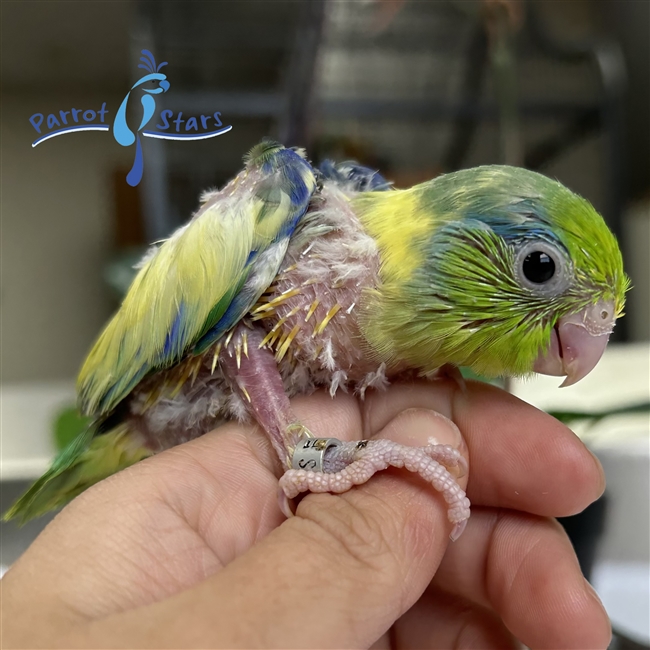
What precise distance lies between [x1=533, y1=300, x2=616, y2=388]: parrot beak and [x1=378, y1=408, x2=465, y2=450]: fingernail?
0.14 meters

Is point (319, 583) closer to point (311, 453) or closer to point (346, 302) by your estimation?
point (311, 453)

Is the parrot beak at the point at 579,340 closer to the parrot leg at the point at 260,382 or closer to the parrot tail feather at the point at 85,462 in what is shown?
the parrot leg at the point at 260,382

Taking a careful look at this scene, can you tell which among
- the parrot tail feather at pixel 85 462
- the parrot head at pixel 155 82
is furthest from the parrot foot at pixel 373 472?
the parrot head at pixel 155 82

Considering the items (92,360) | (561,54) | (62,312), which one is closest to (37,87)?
(92,360)

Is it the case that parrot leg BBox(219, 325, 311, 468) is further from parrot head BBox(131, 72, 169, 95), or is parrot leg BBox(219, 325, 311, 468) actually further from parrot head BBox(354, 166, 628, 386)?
parrot head BBox(131, 72, 169, 95)

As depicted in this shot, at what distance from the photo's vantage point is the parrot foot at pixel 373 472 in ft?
1.89

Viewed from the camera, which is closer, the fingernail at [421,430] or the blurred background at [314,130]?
the fingernail at [421,430]

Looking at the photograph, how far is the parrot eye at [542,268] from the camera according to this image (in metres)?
0.60

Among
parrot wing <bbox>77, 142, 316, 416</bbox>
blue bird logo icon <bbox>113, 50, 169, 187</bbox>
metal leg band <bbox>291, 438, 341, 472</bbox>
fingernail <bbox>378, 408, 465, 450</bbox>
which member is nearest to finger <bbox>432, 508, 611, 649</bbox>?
fingernail <bbox>378, 408, 465, 450</bbox>

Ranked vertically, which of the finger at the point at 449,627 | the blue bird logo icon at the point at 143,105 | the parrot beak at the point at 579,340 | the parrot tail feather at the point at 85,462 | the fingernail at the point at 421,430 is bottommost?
the finger at the point at 449,627

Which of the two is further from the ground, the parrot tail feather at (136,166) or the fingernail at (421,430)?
the parrot tail feather at (136,166)

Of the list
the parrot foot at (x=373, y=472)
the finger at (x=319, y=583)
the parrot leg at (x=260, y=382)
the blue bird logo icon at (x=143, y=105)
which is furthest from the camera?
the blue bird logo icon at (x=143, y=105)

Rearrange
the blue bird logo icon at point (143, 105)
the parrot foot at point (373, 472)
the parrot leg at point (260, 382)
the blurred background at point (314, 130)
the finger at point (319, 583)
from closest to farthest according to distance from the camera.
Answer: the finger at point (319, 583)
the parrot foot at point (373, 472)
the parrot leg at point (260, 382)
the blue bird logo icon at point (143, 105)
the blurred background at point (314, 130)

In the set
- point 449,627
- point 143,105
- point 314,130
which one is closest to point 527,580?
point 449,627
